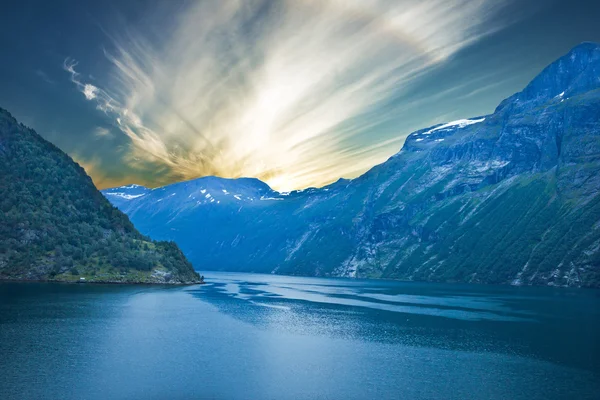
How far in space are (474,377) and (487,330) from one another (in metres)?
53.5

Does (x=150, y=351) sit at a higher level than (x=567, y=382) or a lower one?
higher

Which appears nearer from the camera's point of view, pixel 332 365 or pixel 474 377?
pixel 474 377

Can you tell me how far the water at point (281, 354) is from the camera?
57500mm

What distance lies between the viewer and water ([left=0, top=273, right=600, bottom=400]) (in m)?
57.5

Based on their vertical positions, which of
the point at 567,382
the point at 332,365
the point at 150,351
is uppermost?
the point at 150,351

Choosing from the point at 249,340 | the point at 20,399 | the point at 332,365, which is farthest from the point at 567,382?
the point at 20,399

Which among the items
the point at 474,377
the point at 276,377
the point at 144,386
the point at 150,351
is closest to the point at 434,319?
the point at 474,377

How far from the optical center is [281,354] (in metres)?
80.2

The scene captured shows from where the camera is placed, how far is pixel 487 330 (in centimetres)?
11350

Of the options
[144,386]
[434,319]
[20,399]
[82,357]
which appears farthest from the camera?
[434,319]

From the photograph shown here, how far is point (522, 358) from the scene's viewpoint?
80.6 meters

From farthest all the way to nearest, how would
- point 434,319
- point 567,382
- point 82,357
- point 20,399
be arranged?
point 434,319 < point 82,357 < point 567,382 < point 20,399

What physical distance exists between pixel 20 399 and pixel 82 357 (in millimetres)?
22367

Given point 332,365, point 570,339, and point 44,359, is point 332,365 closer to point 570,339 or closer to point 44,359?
point 44,359
